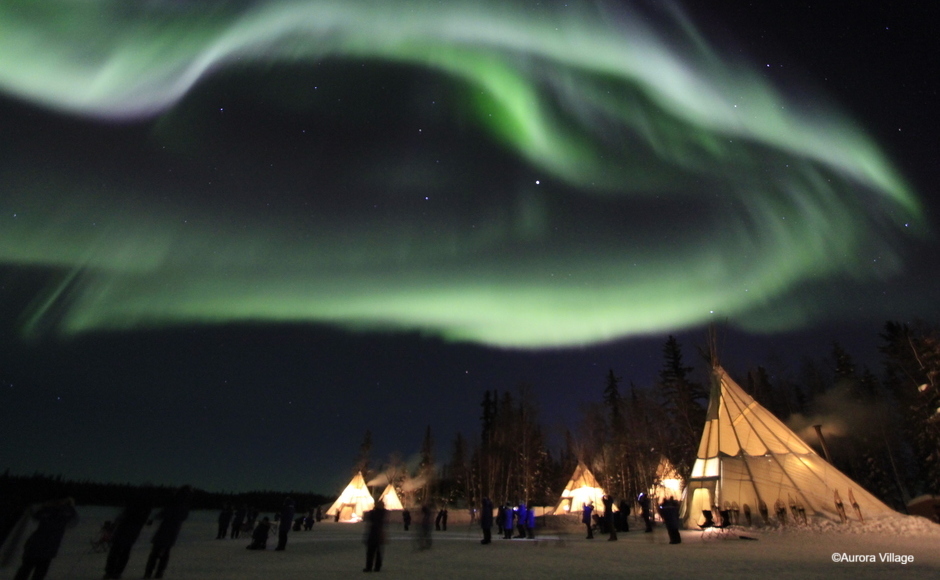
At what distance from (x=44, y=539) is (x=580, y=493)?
4647 cm

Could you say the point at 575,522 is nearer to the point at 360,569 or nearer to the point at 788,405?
the point at 788,405

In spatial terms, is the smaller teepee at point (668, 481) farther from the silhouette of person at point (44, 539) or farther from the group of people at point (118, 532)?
the silhouette of person at point (44, 539)

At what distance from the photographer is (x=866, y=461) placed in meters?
44.0

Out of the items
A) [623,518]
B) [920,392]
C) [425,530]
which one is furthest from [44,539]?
[920,392]

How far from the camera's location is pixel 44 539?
679 centimetres

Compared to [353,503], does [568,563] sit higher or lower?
lower

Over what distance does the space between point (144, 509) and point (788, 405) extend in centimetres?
5806

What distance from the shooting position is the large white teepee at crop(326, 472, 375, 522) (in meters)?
44.9

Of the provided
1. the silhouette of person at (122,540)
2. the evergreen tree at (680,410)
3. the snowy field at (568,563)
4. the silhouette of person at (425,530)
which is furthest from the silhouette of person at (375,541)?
the evergreen tree at (680,410)

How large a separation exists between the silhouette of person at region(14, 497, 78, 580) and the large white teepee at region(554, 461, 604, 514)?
45043 millimetres

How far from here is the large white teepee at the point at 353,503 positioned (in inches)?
1768

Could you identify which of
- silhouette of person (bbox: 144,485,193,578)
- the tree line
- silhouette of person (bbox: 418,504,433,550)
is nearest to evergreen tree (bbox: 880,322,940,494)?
the tree line

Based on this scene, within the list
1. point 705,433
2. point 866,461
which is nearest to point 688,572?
point 705,433

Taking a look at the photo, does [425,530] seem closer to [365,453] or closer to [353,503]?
[353,503]
